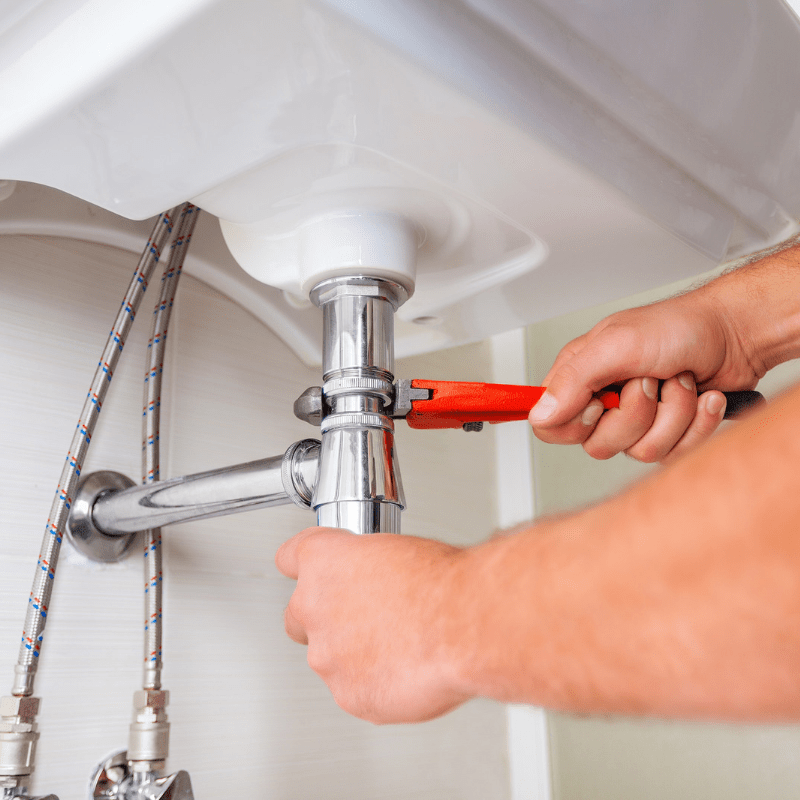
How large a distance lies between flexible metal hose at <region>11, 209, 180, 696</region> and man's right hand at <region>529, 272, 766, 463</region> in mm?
265

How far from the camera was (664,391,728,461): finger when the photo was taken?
46 centimetres

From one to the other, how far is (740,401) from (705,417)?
2 centimetres

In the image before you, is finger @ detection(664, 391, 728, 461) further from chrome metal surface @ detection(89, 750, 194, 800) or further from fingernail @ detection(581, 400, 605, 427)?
chrome metal surface @ detection(89, 750, 194, 800)

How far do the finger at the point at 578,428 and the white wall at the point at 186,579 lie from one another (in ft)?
0.90

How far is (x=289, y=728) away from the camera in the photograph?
24.3 inches

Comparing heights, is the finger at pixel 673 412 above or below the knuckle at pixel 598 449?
above

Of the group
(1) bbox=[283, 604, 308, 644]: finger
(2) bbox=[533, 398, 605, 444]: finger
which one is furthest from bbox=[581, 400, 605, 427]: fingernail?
(1) bbox=[283, 604, 308, 644]: finger

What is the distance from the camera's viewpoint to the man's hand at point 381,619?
24 centimetres

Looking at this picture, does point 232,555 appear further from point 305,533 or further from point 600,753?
point 600,753

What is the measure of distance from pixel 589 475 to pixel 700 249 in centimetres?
43

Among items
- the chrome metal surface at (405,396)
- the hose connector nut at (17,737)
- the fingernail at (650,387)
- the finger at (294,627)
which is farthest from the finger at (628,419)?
the hose connector nut at (17,737)

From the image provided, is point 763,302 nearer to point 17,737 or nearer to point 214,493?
point 214,493

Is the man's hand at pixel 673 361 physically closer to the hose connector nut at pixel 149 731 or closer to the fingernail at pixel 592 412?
the fingernail at pixel 592 412

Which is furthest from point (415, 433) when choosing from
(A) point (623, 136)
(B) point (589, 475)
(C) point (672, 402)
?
(A) point (623, 136)
